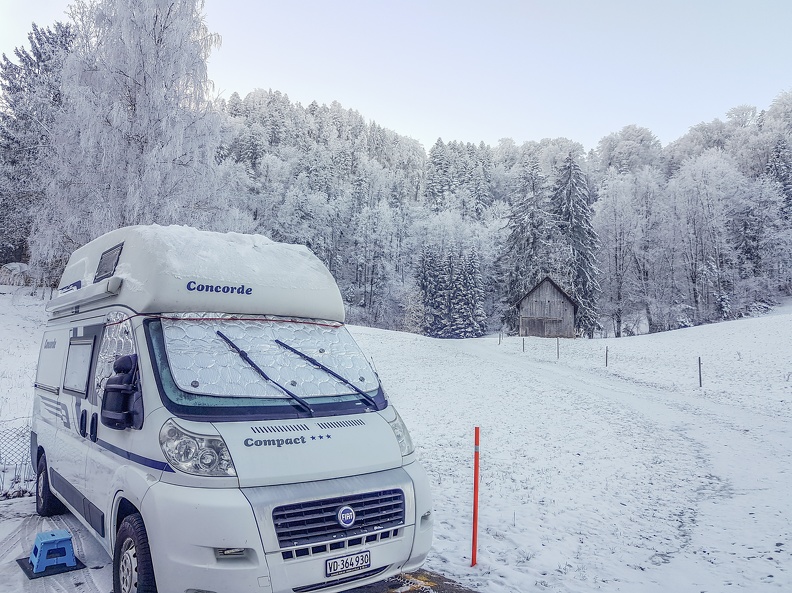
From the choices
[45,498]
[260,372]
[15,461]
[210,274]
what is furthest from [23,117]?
[260,372]

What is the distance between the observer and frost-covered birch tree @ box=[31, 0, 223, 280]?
16.6 metres

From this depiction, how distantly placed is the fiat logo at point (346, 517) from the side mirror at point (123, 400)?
1683 millimetres

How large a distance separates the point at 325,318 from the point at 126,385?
197 cm

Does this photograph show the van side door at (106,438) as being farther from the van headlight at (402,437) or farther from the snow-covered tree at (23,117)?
the snow-covered tree at (23,117)

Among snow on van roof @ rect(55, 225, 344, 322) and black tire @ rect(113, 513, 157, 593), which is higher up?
snow on van roof @ rect(55, 225, 344, 322)

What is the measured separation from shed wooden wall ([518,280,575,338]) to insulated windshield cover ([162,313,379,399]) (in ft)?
148

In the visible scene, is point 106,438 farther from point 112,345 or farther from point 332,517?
point 332,517

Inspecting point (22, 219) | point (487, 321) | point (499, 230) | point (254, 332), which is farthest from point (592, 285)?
point (254, 332)

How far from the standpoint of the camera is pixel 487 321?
218 ft

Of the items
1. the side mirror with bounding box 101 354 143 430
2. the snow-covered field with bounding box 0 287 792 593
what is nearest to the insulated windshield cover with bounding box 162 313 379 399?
the side mirror with bounding box 101 354 143 430

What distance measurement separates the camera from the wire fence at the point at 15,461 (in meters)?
7.85

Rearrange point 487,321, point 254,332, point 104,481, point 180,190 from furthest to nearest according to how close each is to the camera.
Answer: point 487,321 → point 180,190 → point 254,332 → point 104,481

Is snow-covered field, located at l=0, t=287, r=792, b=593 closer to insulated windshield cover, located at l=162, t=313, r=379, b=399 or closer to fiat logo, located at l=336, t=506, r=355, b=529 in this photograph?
fiat logo, located at l=336, t=506, r=355, b=529

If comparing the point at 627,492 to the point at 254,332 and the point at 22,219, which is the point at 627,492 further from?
the point at 22,219
